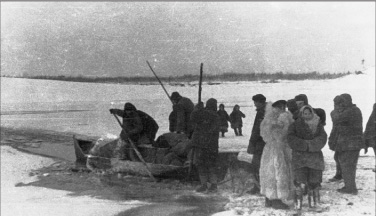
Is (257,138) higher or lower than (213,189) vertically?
higher

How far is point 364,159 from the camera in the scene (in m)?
5.74

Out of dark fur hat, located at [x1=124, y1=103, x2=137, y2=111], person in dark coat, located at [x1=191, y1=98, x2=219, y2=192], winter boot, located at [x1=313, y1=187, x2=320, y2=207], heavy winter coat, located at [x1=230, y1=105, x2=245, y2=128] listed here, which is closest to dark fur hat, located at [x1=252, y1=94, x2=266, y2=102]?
heavy winter coat, located at [x1=230, y1=105, x2=245, y2=128]

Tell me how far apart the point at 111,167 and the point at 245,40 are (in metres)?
1.77

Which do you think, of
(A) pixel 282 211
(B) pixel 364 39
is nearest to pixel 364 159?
(B) pixel 364 39

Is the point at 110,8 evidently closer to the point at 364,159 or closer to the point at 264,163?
the point at 264,163

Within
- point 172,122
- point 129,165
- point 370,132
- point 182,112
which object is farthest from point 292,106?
point 129,165

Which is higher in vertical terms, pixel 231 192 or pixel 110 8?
pixel 110 8

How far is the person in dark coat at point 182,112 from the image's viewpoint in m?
4.34

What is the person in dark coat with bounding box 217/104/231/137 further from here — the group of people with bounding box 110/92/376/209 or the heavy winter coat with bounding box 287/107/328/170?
the heavy winter coat with bounding box 287/107/328/170

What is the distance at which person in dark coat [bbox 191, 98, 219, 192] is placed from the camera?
4.43m

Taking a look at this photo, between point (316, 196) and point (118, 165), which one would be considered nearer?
point (316, 196)

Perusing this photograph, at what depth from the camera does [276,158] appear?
164 inches

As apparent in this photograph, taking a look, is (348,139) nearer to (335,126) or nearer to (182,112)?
(335,126)

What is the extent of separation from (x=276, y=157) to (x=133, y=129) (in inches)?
58.6
